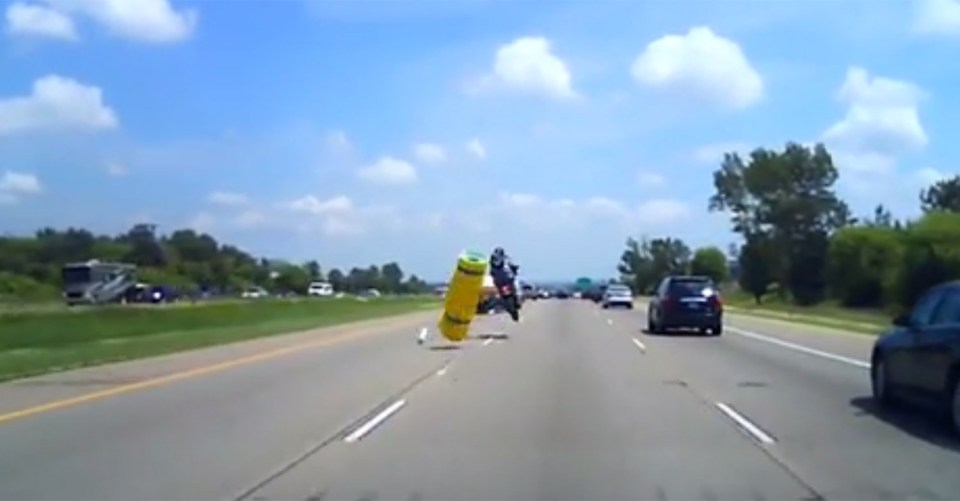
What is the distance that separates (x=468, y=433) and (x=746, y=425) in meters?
3.49

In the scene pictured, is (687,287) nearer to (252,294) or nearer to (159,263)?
(252,294)

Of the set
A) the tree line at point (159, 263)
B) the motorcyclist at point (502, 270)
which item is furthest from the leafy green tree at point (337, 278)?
the motorcyclist at point (502, 270)

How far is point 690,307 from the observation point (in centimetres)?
4647

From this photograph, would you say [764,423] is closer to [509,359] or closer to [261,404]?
[261,404]

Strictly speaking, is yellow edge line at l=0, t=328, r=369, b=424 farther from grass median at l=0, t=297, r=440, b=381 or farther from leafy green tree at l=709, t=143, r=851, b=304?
leafy green tree at l=709, t=143, r=851, b=304

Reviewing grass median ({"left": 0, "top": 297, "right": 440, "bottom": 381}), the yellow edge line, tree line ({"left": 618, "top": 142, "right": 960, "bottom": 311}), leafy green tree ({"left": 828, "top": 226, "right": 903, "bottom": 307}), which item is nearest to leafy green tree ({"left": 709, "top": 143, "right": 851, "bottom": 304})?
tree line ({"left": 618, "top": 142, "right": 960, "bottom": 311})

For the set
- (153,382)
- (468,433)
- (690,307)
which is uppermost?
(690,307)

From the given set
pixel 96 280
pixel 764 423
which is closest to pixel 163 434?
pixel 764 423

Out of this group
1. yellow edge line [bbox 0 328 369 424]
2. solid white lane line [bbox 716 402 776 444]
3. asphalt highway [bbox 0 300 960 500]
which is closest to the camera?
asphalt highway [bbox 0 300 960 500]

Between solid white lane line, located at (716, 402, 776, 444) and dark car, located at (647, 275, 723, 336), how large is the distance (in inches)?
1015

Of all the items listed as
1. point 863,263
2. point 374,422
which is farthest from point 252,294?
point 374,422

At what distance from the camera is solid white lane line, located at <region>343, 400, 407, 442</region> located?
16422 mm

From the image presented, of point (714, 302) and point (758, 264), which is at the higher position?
point (758, 264)

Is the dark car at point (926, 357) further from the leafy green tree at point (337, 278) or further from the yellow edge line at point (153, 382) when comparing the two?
the leafy green tree at point (337, 278)
